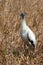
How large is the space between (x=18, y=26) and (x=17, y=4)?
817mm

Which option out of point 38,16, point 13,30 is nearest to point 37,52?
point 13,30

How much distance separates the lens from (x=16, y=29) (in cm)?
607

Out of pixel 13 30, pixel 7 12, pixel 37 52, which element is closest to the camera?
pixel 37 52

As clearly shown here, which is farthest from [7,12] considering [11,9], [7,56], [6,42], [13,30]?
[7,56]

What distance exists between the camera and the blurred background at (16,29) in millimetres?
5059

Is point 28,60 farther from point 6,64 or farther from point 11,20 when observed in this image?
point 11,20

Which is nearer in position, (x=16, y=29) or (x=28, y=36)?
(x=28, y=36)

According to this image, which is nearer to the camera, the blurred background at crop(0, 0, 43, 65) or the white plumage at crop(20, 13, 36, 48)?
the blurred background at crop(0, 0, 43, 65)

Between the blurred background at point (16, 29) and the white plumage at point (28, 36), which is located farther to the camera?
the white plumage at point (28, 36)

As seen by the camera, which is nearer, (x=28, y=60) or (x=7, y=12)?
(x=28, y=60)

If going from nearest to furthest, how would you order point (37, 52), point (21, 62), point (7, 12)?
point (21, 62)
point (37, 52)
point (7, 12)

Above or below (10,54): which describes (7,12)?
above

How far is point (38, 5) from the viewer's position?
6.77 metres

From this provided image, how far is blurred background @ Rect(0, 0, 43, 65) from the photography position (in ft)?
16.6
